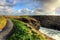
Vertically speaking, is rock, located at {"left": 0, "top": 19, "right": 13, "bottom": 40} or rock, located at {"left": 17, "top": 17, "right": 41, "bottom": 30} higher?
rock, located at {"left": 17, "top": 17, "right": 41, "bottom": 30}

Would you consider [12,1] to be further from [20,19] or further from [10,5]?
[20,19]

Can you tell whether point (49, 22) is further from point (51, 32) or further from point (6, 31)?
point (6, 31)

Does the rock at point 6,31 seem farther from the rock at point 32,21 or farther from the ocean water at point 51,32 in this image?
the ocean water at point 51,32

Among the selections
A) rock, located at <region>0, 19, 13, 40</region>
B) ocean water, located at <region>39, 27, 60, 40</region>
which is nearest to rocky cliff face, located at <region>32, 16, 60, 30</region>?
ocean water, located at <region>39, 27, 60, 40</region>

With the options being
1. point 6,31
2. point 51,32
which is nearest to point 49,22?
point 51,32

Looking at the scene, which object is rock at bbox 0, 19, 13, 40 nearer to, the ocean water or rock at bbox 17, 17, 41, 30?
rock at bbox 17, 17, 41, 30

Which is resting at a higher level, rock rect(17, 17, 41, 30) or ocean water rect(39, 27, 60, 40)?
rock rect(17, 17, 41, 30)

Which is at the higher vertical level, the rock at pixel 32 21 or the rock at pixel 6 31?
the rock at pixel 32 21

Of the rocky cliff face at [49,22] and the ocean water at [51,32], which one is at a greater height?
the rocky cliff face at [49,22]

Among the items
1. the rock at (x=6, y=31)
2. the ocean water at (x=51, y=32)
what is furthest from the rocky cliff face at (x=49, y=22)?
the rock at (x=6, y=31)

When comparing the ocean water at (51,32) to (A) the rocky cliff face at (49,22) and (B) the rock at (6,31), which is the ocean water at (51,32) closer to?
(A) the rocky cliff face at (49,22)

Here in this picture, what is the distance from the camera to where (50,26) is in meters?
1.77

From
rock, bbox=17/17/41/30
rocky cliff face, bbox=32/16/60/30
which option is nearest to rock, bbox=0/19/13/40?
rock, bbox=17/17/41/30

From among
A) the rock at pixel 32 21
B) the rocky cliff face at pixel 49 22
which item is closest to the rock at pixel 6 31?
the rock at pixel 32 21
